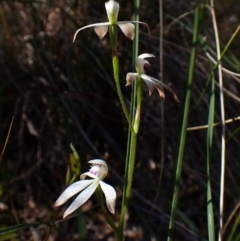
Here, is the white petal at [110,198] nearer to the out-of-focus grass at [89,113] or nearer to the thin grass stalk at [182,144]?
the thin grass stalk at [182,144]

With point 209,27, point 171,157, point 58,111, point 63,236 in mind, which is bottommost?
point 63,236

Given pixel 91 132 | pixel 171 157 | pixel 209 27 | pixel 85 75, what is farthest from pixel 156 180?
pixel 209 27

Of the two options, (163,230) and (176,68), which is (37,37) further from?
(163,230)

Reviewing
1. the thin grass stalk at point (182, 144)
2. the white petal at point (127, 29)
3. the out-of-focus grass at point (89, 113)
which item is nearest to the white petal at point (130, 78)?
the white petal at point (127, 29)

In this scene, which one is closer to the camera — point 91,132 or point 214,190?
point 214,190

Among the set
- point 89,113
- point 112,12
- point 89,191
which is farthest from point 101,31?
point 89,113

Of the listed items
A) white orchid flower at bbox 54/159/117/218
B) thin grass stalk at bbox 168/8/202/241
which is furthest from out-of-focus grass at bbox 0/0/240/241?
white orchid flower at bbox 54/159/117/218

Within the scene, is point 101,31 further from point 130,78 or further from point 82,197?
point 82,197
